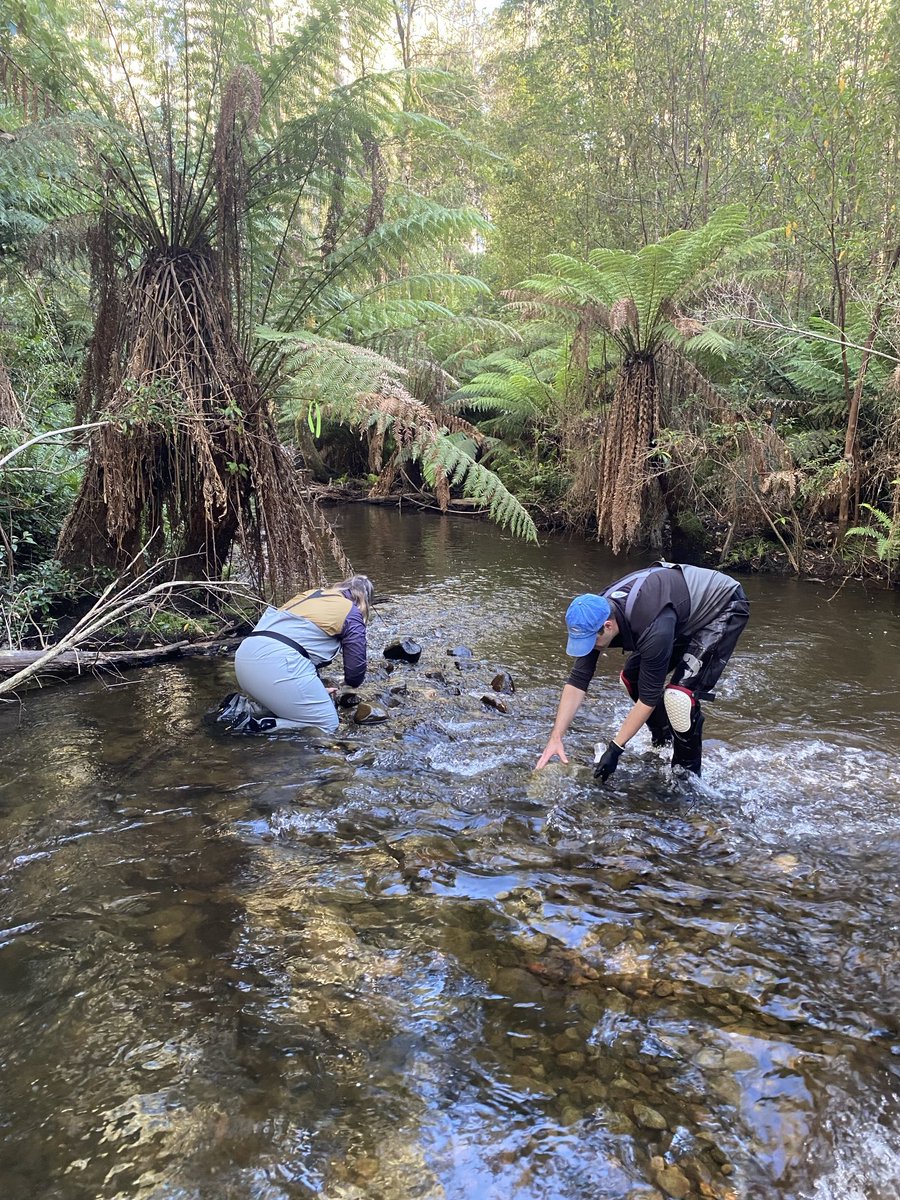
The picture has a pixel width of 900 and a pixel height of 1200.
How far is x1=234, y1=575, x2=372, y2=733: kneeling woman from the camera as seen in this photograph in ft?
13.8

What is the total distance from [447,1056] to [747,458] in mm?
7387

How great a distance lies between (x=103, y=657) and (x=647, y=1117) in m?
4.37

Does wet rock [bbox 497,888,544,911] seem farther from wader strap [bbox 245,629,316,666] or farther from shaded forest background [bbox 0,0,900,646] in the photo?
shaded forest background [bbox 0,0,900,646]

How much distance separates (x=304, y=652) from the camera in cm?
432

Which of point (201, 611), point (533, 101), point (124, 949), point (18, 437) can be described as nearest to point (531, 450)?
point (533, 101)

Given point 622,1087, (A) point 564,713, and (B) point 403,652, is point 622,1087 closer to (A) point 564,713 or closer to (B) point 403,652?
(A) point 564,713

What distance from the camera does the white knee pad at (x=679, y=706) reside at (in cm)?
351

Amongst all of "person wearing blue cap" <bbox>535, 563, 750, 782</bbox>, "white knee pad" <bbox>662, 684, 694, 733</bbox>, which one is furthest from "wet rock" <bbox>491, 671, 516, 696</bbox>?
"white knee pad" <bbox>662, 684, 694, 733</bbox>

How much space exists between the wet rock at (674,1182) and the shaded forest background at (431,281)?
4.42 meters

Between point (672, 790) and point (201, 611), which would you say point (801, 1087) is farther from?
point (201, 611)

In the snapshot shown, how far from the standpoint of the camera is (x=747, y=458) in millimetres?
7910

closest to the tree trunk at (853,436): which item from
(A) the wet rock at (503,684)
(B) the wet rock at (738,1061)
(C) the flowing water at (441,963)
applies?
(C) the flowing water at (441,963)

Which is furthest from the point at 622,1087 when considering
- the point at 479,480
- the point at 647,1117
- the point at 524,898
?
the point at 479,480

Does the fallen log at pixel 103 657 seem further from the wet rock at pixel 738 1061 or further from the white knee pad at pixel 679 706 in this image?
the wet rock at pixel 738 1061
